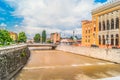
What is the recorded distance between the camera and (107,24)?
2306 inches

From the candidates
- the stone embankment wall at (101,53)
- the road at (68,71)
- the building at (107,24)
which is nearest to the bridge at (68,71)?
the road at (68,71)

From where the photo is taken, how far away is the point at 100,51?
1737 inches

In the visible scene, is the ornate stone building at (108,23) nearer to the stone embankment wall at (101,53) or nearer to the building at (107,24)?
the building at (107,24)

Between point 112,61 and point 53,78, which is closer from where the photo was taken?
point 53,78

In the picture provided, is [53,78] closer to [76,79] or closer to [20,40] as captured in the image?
[76,79]

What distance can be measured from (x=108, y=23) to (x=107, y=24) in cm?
62

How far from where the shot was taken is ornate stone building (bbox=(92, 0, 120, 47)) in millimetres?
53562

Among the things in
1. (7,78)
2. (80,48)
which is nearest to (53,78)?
(7,78)

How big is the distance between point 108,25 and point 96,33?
9024 millimetres

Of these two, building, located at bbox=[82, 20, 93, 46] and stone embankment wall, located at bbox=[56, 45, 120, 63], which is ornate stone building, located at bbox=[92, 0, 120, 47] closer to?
building, located at bbox=[82, 20, 93, 46]

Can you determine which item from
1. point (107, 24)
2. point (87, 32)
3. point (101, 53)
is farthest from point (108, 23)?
point (87, 32)

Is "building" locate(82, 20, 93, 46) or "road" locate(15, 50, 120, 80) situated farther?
"building" locate(82, 20, 93, 46)

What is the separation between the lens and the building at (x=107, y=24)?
53631 millimetres

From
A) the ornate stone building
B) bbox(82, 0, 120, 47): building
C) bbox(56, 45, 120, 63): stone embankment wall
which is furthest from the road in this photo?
the ornate stone building
